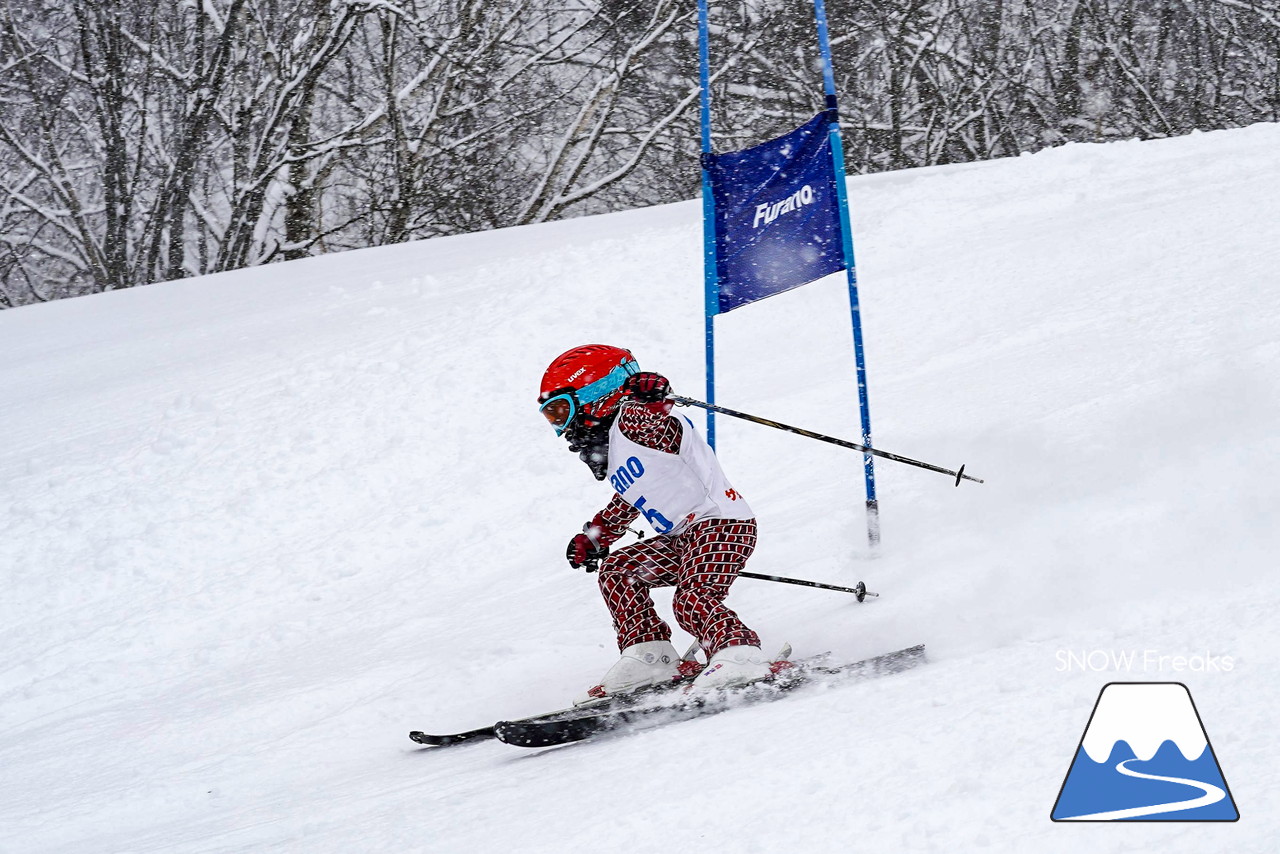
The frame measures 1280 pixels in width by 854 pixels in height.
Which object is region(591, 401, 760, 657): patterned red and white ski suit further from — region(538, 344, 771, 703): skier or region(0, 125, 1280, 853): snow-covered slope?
region(0, 125, 1280, 853): snow-covered slope

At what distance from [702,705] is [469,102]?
17592mm

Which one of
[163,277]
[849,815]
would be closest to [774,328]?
[849,815]

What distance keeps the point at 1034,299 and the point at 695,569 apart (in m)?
5.11

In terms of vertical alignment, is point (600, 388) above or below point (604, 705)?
above

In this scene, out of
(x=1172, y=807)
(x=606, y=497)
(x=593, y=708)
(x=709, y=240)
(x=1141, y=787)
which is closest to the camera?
(x=1172, y=807)

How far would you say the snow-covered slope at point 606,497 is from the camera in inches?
122

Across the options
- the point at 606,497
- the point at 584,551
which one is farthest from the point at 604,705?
the point at 606,497

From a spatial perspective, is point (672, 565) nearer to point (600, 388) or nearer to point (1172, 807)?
point (600, 388)

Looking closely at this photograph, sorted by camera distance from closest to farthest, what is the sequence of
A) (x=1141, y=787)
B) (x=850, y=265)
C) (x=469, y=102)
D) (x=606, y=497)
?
1. (x=1141, y=787)
2. (x=850, y=265)
3. (x=606, y=497)
4. (x=469, y=102)

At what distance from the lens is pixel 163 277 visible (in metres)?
19.7

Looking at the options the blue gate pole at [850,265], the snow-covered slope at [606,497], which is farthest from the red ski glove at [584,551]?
the blue gate pole at [850,265]

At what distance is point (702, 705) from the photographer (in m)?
3.84

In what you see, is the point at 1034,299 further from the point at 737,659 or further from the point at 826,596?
the point at 737,659

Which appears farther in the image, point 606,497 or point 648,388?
point 606,497
